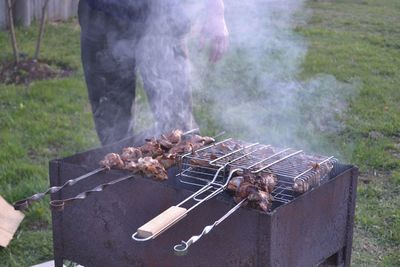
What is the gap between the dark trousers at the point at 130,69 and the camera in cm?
373

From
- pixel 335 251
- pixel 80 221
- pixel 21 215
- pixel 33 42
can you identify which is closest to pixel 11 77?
pixel 33 42

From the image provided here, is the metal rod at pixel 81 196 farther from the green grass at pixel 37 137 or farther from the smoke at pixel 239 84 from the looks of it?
the green grass at pixel 37 137

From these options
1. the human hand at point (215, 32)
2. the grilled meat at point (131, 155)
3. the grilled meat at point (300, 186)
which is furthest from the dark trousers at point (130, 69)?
the grilled meat at point (300, 186)

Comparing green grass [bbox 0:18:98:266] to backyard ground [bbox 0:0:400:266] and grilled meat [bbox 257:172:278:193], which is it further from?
grilled meat [bbox 257:172:278:193]

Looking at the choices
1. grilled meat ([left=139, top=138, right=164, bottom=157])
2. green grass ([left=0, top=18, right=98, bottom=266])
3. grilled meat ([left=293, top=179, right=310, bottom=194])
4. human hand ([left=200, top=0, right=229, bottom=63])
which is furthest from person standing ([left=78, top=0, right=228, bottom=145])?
grilled meat ([left=293, top=179, right=310, bottom=194])

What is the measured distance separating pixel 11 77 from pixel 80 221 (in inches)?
172

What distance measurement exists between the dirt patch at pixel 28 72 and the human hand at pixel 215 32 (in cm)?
346

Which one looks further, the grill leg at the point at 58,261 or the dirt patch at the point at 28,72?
the dirt patch at the point at 28,72

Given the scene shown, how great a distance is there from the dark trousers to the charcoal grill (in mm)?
974

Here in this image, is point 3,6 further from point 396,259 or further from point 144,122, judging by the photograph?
point 396,259

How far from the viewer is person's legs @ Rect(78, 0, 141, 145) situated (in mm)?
3699

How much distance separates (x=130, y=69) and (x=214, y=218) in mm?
1811

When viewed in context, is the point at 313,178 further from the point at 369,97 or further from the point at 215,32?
the point at 369,97

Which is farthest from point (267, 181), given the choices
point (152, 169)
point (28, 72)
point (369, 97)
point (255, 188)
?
point (28, 72)
